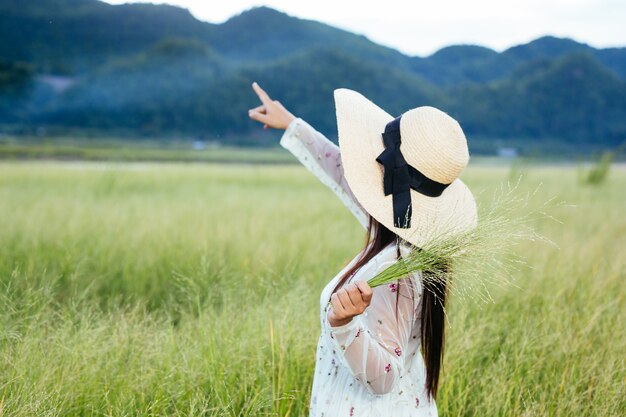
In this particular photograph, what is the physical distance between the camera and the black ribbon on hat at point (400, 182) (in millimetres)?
1328

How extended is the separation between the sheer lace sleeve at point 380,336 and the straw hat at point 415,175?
12 cm

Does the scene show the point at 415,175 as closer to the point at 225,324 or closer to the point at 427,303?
the point at 427,303

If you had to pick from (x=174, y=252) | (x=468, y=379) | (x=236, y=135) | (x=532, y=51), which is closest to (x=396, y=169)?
(x=468, y=379)

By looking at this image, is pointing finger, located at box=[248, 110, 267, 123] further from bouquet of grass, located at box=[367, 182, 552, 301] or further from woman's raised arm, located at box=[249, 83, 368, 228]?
bouquet of grass, located at box=[367, 182, 552, 301]

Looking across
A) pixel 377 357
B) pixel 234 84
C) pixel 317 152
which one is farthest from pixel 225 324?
pixel 234 84

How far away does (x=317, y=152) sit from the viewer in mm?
1995

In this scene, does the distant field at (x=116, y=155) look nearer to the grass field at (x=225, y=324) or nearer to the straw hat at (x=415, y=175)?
the grass field at (x=225, y=324)

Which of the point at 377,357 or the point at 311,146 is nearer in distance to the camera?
the point at 377,357

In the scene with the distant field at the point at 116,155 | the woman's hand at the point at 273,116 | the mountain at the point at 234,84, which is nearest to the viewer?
the woman's hand at the point at 273,116

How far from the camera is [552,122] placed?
299 feet

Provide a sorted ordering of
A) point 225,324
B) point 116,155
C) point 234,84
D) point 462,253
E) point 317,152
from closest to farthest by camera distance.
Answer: point 462,253 < point 317,152 < point 225,324 < point 116,155 < point 234,84

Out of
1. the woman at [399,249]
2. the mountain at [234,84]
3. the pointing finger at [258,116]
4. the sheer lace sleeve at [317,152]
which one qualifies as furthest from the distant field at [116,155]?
the mountain at [234,84]

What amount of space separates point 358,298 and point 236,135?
86.3 m

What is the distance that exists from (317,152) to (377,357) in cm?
97
